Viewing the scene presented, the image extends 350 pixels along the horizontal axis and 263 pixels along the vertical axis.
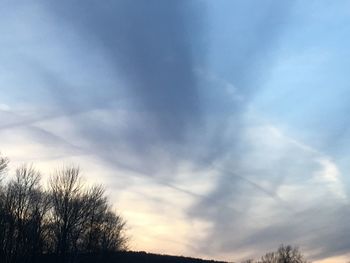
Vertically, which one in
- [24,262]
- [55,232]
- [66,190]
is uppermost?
[66,190]

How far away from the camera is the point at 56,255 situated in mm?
82375

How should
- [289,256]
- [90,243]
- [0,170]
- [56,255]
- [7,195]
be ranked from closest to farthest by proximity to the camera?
[0,170]
[7,195]
[56,255]
[90,243]
[289,256]

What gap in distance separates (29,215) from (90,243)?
47.3ft

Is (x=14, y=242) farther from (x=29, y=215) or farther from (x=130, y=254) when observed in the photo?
Answer: (x=130, y=254)

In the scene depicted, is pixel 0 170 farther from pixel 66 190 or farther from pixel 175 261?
pixel 175 261

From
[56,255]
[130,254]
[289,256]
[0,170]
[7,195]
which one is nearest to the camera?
[0,170]

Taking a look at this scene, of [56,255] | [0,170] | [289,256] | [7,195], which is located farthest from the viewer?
[289,256]

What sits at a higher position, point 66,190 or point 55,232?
point 66,190

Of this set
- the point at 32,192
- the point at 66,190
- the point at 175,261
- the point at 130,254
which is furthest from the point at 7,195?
the point at 175,261

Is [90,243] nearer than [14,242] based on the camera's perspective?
No

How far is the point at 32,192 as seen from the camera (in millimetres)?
78938

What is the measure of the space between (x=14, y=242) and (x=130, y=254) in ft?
107

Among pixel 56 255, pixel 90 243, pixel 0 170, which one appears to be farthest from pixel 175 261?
pixel 0 170

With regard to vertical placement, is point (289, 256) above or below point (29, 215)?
above
